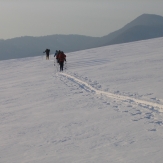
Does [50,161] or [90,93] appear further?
[90,93]

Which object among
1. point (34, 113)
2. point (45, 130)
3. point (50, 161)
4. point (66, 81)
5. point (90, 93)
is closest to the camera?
point (50, 161)

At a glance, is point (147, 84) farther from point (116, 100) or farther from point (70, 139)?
point (70, 139)

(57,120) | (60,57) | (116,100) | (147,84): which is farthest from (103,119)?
(60,57)

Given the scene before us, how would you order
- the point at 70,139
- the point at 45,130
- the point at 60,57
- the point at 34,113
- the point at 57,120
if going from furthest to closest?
the point at 60,57 < the point at 34,113 < the point at 57,120 < the point at 45,130 < the point at 70,139

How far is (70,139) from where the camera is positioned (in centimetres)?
676

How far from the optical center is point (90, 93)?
38.6 feet

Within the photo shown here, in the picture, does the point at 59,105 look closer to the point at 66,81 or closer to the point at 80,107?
the point at 80,107

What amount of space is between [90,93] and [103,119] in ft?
12.5

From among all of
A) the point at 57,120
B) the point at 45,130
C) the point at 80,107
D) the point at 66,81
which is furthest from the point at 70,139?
the point at 66,81

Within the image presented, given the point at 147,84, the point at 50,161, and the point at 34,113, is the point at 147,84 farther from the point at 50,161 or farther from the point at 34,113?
the point at 50,161

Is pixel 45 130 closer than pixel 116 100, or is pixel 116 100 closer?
pixel 45 130

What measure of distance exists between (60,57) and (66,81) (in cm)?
487

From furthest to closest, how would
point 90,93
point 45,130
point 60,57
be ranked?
point 60,57 < point 90,93 < point 45,130

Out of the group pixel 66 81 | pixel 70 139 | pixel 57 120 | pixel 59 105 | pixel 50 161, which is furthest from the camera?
pixel 66 81
